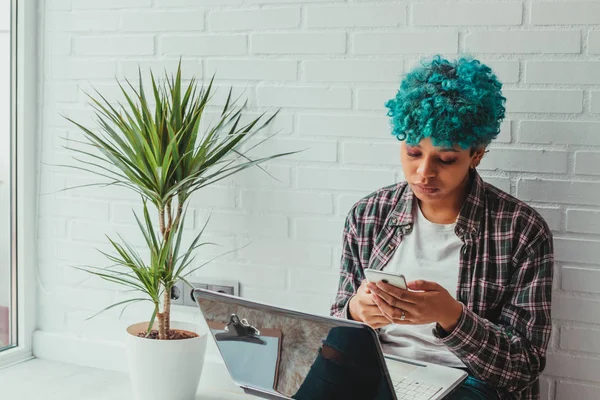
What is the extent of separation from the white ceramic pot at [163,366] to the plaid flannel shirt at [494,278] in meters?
0.52

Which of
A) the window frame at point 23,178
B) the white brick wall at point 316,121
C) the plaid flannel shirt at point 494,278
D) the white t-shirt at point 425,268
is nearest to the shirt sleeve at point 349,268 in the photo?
the plaid flannel shirt at point 494,278

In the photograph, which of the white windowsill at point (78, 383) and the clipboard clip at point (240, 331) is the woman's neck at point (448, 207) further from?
the white windowsill at point (78, 383)

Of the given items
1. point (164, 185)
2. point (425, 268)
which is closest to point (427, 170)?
point (425, 268)

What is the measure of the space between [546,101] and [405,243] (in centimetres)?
55

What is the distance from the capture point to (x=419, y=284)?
1.63 meters

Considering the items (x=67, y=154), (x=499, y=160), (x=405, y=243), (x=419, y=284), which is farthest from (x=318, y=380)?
(x=67, y=154)

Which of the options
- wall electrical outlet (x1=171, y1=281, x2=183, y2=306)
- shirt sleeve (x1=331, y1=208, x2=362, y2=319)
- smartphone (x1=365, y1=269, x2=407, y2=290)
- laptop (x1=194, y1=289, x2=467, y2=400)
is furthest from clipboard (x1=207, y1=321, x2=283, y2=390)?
wall electrical outlet (x1=171, y1=281, x2=183, y2=306)

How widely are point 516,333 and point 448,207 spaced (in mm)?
350

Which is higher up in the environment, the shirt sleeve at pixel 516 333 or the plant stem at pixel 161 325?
the shirt sleeve at pixel 516 333

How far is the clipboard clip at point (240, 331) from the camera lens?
5.36 ft

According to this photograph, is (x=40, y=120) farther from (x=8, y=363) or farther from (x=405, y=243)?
(x=405, y=243)

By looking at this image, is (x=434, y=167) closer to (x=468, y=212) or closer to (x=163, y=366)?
(x=468, y=212)

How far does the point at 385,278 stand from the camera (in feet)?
5.05

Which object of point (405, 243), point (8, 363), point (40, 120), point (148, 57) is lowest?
point (8, 363)
